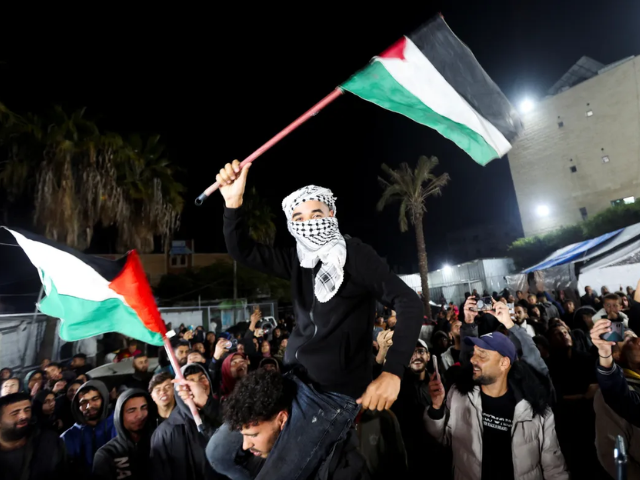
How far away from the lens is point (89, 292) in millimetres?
3582

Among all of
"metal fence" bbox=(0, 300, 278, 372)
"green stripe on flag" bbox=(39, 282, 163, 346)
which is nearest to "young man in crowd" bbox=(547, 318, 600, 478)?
"green stripe on flag" bbox=(39, 282, 163, 346)

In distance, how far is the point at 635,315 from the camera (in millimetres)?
5172

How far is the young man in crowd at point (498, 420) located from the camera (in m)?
3.19

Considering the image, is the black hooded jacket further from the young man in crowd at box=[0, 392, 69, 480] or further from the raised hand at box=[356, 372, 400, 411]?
the raised hand at box=[356, 372, 400, 411]

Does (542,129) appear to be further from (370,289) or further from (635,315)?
(370,289)

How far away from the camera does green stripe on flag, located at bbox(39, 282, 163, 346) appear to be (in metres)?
3.53

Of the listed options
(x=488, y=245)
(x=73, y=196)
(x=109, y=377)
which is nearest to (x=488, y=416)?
(x=109, y=377)

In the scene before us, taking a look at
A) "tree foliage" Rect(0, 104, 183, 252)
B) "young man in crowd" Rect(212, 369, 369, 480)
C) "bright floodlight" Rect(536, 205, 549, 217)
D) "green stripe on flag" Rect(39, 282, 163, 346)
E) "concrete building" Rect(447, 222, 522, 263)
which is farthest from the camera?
"concrete building" Rect(447, 222, 522, 263)

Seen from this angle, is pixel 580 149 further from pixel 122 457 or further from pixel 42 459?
pixel 42 459

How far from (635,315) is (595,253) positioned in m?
12.7

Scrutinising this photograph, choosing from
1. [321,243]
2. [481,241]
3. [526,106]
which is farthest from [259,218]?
[481,241]

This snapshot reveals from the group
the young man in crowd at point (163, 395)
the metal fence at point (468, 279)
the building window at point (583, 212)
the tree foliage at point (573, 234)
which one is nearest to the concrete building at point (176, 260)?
the metal fence at point (468, 279)

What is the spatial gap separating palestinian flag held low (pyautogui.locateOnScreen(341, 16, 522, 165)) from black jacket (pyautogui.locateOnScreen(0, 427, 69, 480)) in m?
4.21

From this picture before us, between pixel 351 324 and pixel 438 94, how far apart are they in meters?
1.63
